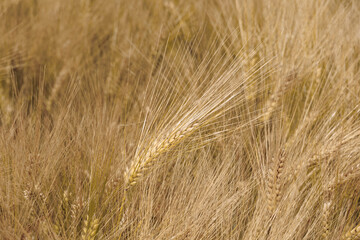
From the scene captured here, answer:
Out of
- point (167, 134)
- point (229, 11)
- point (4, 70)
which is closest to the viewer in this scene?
point (167, 134)

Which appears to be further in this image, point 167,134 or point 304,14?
point 304,14

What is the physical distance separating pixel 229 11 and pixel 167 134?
0.90 metres

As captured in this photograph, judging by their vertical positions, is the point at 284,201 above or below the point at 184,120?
below

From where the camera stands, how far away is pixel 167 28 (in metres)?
1.71

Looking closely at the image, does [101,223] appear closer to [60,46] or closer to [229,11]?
[60,46]

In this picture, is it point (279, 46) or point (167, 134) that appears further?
point (279, 46)

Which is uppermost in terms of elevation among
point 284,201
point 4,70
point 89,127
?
point 4,70

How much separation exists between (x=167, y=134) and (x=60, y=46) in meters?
0.89

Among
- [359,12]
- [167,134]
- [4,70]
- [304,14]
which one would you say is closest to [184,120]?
[167,134]

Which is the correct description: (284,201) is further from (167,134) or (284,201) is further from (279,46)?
(279,46)

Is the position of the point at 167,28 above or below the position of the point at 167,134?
above

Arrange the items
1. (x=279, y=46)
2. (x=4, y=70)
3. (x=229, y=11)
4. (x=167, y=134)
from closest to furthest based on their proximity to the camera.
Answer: (x=167, y=134), (x=279, y=46), (x=4, y=70), (x=229, y=11)

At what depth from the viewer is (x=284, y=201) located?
1.09 m

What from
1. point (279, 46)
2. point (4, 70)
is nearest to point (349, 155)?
point (279, 46)
